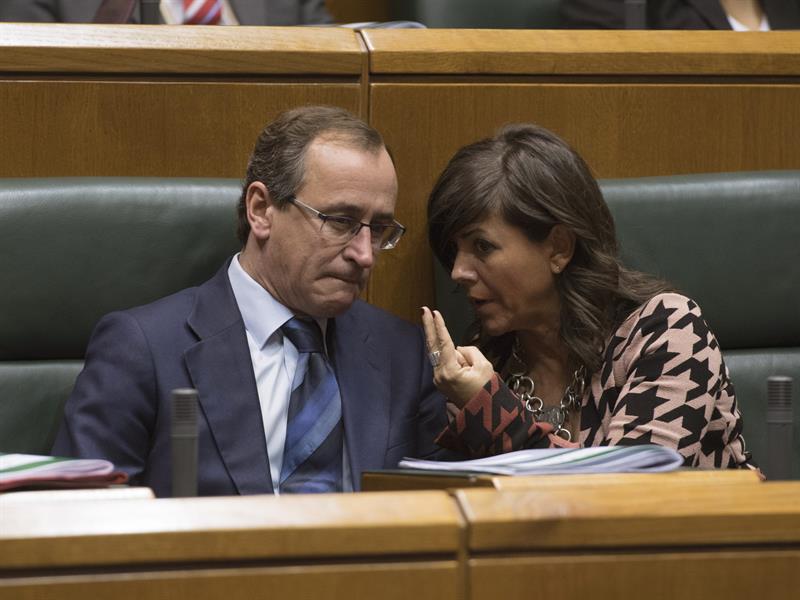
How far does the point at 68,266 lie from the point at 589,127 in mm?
627

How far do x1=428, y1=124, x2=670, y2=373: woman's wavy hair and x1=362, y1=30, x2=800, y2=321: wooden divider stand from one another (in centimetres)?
12

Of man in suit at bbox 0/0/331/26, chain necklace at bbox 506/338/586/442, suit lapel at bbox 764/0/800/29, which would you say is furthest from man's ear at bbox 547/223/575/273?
suit lapel at bbox 764/0/800/29

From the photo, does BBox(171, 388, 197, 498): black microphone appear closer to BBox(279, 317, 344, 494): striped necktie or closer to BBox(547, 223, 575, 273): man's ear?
BBox(279, 317, 344, 494): striped necktie

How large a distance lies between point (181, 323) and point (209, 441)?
12 centimetres

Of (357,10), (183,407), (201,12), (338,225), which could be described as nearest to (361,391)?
(338,225)

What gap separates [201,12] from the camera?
1.92 metres

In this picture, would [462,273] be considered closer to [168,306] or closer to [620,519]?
[168,306]

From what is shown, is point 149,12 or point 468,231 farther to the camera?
point 149,12

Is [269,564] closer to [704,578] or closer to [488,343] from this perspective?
[704,578]

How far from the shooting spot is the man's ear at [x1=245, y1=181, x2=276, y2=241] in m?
1.38

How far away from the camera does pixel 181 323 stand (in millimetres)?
1326

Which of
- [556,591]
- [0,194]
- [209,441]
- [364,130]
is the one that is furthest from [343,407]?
[556,591]

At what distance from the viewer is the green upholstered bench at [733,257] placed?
1.52 m

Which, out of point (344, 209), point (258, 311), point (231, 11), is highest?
point (231, 11)
